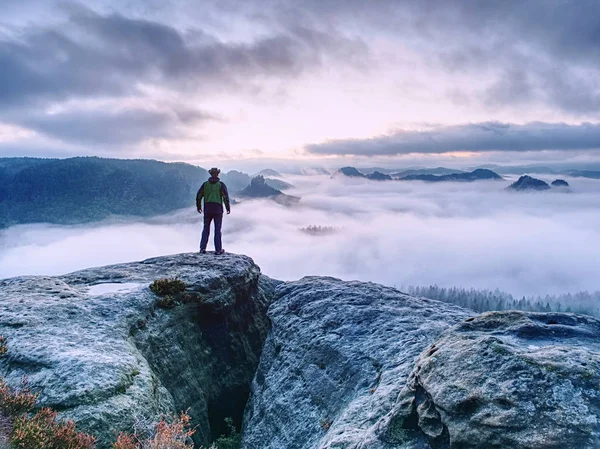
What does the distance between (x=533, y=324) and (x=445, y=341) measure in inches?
109

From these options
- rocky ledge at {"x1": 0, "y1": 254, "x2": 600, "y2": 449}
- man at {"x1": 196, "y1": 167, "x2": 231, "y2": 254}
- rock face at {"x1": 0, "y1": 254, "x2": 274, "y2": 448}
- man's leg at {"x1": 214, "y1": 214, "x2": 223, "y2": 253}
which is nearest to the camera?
rocky ledge at {"x1": 0, "y1": 254, "x2": 600, "y2": 449}

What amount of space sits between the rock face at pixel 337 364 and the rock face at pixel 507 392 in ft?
4.65

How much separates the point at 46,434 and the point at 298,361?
11.2 metres

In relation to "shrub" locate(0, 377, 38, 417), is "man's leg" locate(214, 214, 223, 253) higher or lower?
higher

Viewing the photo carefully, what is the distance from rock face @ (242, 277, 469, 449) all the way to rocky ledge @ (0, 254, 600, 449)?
0.07m

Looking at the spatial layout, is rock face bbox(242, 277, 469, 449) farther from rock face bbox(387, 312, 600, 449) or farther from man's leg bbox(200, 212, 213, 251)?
man's leg bbox(200, 212, 213, 251)

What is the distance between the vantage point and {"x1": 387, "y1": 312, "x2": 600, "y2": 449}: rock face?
27.7 ft

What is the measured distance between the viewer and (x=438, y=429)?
32.8ft

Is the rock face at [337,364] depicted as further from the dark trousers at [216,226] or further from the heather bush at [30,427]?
the dark trousers at [216,226]

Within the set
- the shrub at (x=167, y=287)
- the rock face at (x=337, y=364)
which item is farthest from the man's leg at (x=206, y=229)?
the rock face at (x=337, y=364)

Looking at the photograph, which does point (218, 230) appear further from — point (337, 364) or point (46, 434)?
point (46, 434)

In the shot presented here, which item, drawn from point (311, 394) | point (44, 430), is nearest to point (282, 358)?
point (311, 394)

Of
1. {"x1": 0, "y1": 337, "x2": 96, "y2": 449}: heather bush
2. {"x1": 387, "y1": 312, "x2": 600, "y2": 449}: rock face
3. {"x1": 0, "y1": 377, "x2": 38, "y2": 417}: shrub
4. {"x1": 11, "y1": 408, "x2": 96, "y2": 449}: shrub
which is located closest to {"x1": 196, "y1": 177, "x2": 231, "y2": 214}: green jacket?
{"x1": 0, "y1": 337, "x2": 96, "y2": 449}: heather bush

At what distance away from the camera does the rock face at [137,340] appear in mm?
13164
